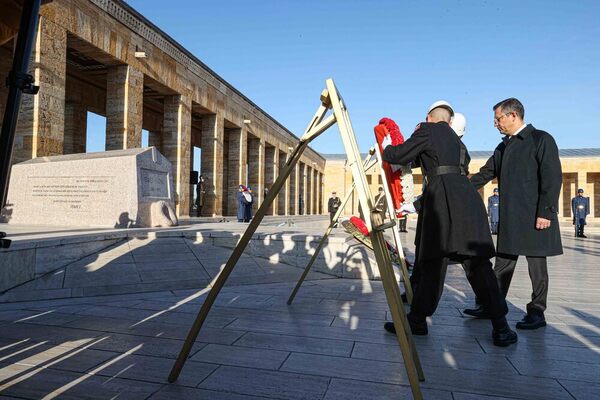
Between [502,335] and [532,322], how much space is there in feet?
2.16

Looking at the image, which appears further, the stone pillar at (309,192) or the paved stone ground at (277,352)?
the stone pillar at (309,192)

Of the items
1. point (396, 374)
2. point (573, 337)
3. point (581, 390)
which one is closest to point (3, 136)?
point (396, 374)

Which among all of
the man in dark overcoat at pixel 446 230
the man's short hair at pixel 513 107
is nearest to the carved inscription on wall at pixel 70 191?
the man in dark overcoat at pixel 446 230

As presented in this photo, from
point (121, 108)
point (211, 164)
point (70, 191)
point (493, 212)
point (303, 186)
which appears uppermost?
point (121, 108)

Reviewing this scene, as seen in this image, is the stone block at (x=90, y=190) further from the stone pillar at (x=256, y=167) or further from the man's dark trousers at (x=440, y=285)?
the stone pillar at (x=256, y=167)

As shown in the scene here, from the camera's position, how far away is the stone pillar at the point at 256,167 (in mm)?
28158

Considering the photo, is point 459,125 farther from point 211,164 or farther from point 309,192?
point 309,192

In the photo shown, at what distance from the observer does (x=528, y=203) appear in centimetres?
339

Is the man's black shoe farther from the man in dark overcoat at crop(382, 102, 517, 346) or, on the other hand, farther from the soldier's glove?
the soldier's glove

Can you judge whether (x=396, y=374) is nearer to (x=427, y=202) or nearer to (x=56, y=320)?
(x=427, y=202)

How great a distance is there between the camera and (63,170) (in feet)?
26.5

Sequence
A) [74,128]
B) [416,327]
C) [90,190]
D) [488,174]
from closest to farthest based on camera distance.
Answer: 1. [416,327]
2. [488,174]
3. [90,190]
4. [74,128]

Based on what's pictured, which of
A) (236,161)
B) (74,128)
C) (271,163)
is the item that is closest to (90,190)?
(74,128)

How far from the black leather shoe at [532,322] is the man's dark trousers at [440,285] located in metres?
0.50
